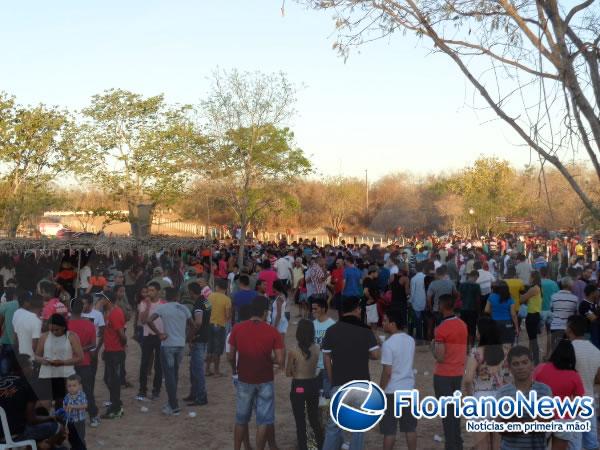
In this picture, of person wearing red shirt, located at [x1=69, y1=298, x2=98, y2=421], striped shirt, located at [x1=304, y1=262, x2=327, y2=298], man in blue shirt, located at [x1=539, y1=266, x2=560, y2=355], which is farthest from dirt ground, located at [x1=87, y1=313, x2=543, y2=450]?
striped shirt, located at [x1=304, y1=262, x2=327, y2=298]

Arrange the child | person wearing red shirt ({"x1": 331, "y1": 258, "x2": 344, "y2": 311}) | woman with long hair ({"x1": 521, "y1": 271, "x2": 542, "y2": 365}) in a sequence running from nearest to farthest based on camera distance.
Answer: the child
woman with long hair ({"x1": 521, "y1": 271, "x2": 542, "y2": 365})
person wearing red shirt ({"x1": 331, "y1": 258, "x2": 344, "y2": 311})

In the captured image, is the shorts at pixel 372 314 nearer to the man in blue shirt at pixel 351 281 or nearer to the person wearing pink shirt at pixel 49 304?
the man in blue shirt at pixel 351 281

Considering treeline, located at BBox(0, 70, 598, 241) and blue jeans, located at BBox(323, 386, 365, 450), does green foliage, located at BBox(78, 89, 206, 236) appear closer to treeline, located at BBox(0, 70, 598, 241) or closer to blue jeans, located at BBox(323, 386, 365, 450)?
treeline, located at BBox(0, 70, 598, 241)

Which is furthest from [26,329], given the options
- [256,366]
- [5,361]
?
[256,366]

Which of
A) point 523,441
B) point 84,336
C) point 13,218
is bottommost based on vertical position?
point 523,441

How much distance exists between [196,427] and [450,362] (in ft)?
10.6

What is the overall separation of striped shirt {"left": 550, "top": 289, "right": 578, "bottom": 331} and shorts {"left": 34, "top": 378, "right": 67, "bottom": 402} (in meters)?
6.36

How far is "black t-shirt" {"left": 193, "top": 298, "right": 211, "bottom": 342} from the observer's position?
29.6 ft

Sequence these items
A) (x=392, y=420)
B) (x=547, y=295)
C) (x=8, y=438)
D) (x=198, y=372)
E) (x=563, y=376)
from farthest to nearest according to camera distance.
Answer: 1. (x=547, y=295)
2. (x=198, y=372)
3. (x=392, y=420)
4. (x=8, y=438)
5. (x=563, y=376)

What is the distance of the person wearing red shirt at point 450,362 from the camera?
21.9 feet

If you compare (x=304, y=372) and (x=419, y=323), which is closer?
(x=304, y=372)

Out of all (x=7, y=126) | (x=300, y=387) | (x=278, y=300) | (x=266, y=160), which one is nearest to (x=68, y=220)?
(x=7, y=126)

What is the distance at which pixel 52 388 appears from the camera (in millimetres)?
7285

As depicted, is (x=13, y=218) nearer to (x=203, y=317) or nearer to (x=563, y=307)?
(x=203, y=317)
